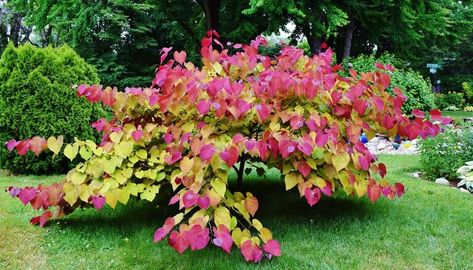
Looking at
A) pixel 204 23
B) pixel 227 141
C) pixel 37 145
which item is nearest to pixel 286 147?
pixel 227 141

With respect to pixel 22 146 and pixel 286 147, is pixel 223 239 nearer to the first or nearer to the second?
pixel 286 147

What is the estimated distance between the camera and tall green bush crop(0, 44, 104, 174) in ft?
16.3

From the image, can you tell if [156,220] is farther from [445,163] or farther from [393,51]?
[393,51]

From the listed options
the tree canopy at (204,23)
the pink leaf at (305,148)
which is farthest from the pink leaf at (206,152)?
the tree canopy at (204,23)

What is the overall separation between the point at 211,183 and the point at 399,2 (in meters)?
8.63

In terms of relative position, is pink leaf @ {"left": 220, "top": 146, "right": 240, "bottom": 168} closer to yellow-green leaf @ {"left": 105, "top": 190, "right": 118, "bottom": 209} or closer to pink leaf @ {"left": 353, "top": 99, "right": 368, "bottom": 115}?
yellow-green leaf @ {"left": 105, "top": 190, "right": 118, "bottom": 209}

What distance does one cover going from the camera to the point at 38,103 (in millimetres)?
4977

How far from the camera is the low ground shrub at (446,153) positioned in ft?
15.9

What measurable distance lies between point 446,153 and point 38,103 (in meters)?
4.38

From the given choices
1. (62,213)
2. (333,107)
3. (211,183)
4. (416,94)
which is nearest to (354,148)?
(333,107)

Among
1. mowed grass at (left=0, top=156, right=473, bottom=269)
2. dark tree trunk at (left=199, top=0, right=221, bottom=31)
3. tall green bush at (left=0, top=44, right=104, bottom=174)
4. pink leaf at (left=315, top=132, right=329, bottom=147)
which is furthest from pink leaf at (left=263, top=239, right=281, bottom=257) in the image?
dark tree trunk at (left=199, top=0, right=221, bottom=31)

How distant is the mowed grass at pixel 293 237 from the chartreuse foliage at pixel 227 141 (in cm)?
17

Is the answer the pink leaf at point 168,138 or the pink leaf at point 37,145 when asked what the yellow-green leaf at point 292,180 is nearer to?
→ the pink leaf at point 168,138

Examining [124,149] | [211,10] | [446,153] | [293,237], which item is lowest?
[446,153]
